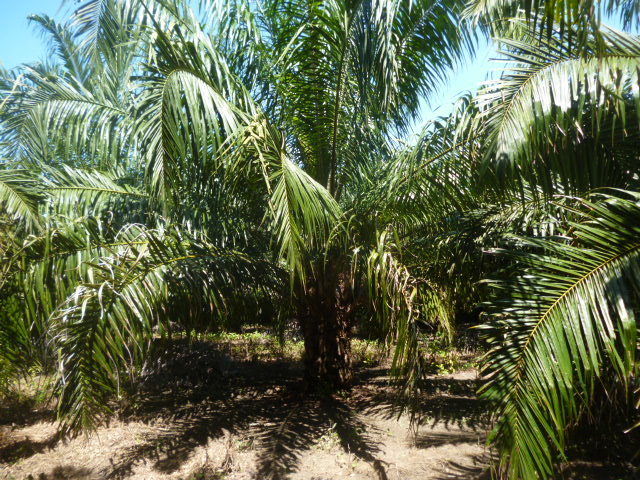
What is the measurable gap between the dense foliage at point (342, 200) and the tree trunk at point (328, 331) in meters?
0.02

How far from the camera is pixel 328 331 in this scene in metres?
5.85

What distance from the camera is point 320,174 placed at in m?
5.82

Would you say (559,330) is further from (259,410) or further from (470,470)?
(259,410)

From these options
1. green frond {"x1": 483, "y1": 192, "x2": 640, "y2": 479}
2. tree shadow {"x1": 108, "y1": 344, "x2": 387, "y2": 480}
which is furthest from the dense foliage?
tree shadow {"x1": 108, "y1": 344, "x2": 387, "y2": 480}

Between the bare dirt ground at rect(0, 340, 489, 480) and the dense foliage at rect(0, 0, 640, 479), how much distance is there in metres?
0.69

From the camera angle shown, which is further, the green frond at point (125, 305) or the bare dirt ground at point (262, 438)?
the bare dirt ground at point (262, 438)

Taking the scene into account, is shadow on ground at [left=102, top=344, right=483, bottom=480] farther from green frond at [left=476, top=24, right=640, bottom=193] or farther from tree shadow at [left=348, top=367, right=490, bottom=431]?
green frond at [left=476, top=24, right=640, bottom=193]

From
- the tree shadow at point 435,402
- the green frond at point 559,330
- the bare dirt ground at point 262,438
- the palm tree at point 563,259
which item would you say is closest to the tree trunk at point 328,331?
the bare dirt ground at point 262,438

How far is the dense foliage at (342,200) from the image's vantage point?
2.76m

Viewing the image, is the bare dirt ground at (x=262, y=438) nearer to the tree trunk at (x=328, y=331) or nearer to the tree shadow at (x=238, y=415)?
the tree shadow at (x=238, y=415)

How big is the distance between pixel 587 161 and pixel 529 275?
1.08 metres

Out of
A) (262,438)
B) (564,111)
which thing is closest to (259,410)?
(262,438)

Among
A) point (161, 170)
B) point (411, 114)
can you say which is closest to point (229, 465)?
point (161, 170)

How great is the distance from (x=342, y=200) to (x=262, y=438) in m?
2.56
